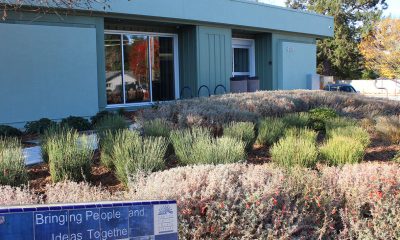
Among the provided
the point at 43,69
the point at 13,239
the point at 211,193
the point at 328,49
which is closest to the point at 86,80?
the point at 43,69

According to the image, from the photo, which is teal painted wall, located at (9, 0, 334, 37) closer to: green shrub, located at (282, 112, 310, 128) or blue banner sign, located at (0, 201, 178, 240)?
green shrub, located at (282, 112, 310, 128)

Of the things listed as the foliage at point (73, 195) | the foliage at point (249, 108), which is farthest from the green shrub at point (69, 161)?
the foliage at point (249, 108)

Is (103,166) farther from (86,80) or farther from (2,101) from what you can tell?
(86,80)

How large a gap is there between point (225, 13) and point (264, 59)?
429 centimetres

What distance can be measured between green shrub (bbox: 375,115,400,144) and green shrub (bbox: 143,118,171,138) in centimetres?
423

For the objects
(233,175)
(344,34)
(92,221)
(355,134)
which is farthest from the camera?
(344,34)

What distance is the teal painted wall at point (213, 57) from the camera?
17.5 metres

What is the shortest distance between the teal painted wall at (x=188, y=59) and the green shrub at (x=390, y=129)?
8.78 m

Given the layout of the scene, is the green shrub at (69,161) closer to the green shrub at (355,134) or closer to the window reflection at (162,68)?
the green shrub at (355,134)

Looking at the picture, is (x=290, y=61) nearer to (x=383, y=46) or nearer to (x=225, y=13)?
(x=225, y=13)

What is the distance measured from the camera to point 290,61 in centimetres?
2270

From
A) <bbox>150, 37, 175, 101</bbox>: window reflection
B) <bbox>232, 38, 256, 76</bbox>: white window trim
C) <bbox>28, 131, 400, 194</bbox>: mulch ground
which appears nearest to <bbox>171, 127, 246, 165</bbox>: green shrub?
<bbox>28, 131, 400, 194</bbox>: mulch ground

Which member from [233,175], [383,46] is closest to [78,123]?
[233,175]

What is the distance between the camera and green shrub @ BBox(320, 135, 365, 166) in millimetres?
6641
